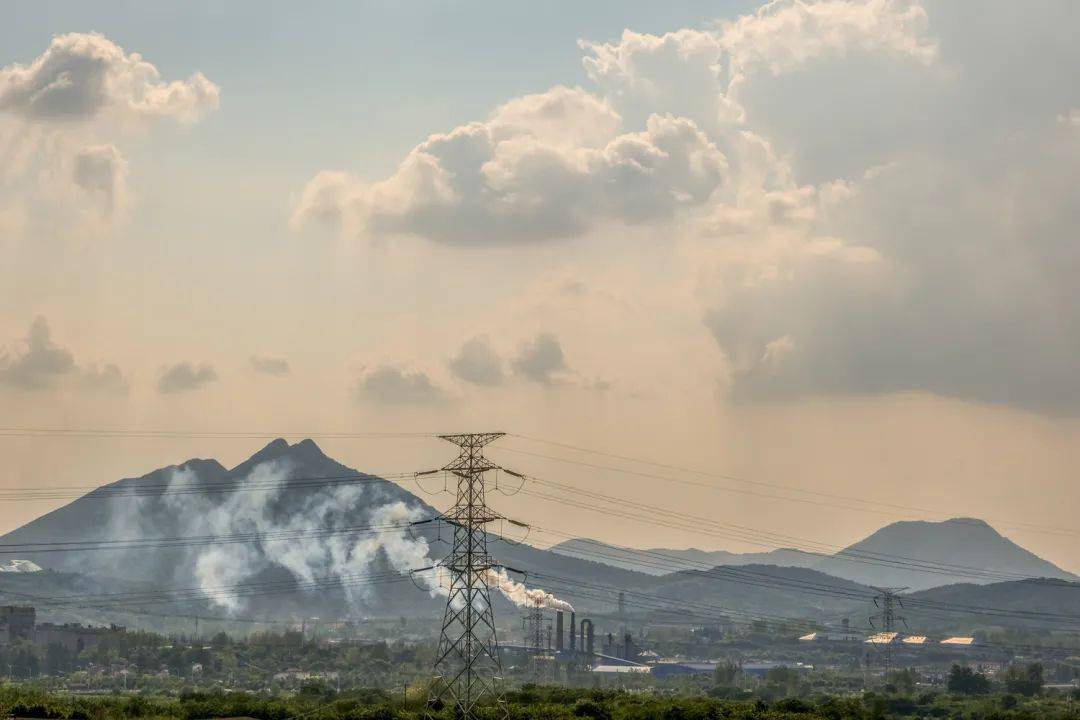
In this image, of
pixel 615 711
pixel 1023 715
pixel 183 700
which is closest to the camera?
pixel 615 711

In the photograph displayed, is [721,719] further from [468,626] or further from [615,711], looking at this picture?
[468,626]

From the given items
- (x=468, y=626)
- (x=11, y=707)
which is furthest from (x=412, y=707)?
(x=11, y=707)

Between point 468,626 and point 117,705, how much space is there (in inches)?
1529

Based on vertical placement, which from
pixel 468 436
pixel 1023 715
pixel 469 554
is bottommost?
pixel 1023 715

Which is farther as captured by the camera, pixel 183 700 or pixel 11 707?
pixel 183 700

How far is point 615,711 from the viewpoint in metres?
153

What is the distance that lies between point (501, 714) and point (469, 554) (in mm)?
27616

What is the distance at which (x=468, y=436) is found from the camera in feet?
431

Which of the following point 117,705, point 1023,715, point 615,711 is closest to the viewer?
point 117,705

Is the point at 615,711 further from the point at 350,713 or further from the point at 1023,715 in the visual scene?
the point at 1023,715

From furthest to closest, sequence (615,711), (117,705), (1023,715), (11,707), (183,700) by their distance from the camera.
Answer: (1023,715) < (183,700) < (615,711) < (117,705) < (11,707)

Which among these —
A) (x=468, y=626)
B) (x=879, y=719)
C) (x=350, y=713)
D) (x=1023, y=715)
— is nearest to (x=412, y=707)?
(x=350, y=713)

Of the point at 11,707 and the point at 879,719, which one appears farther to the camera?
the point at 879,719

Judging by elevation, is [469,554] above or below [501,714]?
above
